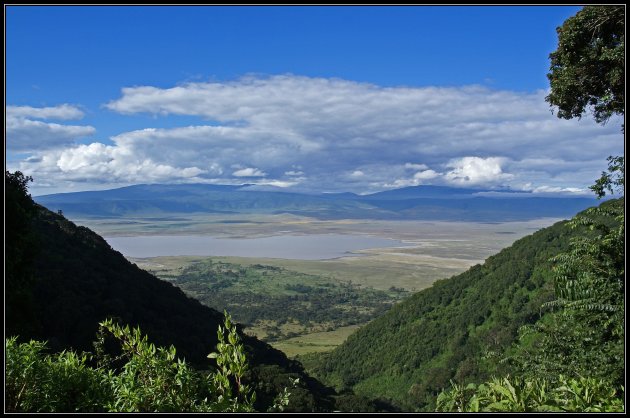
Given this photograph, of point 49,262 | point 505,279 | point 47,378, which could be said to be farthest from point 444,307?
point 47,378

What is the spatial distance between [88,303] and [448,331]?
34.3 meters

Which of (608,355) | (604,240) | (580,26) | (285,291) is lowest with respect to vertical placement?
(285,291)

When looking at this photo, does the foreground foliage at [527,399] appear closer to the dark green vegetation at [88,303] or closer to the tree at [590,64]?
the dark green vegetation at [88,303]

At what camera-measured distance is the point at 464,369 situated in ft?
120

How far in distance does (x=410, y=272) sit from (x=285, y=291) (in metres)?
45.2

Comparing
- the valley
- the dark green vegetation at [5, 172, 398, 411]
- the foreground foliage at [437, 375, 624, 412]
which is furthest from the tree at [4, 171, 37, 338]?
the valley

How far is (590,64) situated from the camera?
901cm

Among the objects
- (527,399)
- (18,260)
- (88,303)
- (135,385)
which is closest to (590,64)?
(527,399)

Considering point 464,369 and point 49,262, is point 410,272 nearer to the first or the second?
point 464,369

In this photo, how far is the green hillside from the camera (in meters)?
38.7

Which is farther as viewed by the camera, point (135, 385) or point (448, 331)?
point (448, 331)

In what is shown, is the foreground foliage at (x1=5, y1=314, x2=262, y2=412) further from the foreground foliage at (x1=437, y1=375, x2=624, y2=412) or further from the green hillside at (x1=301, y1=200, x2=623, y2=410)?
the green hillside at (x1=301, y1=200, x2=623, y2=410)

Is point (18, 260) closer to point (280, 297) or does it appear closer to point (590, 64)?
point (590, 64)

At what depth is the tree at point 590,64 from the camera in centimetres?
828
